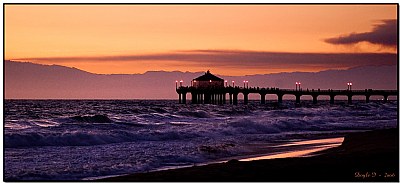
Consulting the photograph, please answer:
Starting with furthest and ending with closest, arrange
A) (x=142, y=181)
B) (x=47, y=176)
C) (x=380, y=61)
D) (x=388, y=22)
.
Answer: (x=380, y=61)
(x=388, y=22)
(x=47, y=176)
(x=142, y=181)

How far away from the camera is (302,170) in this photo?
30.0 feet

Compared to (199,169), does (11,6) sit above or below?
above

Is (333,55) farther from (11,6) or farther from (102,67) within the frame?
(11,6)

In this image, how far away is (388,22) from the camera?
10.7m

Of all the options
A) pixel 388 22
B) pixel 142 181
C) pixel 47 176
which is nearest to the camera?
pixel 142 181

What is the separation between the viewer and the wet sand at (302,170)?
345 inches

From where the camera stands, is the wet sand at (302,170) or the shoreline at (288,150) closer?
the wet sand at (302,170)

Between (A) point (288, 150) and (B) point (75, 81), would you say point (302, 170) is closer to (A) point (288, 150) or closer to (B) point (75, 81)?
(A) point (288, 150)

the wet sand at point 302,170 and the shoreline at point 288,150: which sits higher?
the wet sand at point 302,170

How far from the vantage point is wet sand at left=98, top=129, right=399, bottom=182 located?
8.77m

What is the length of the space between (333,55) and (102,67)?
4.66 m

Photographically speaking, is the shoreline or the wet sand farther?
the shoreline

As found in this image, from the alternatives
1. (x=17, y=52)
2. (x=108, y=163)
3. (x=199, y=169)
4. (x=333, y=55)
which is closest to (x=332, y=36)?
(x=333, y=55)

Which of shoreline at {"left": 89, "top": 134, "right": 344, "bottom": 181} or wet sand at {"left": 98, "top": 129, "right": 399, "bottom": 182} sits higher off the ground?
wet sand at {"left": 98, "top": 129, "right": 399, "bottom": 182}
